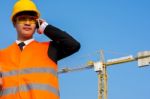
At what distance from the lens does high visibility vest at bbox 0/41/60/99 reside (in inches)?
154

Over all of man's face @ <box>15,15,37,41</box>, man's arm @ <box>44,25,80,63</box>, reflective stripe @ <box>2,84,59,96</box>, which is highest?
man's face @ <box>15,15,37,41</box>

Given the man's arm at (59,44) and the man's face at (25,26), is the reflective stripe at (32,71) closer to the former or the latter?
the man's arm at (59,44)

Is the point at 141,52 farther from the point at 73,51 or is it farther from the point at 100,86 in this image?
the point at 73,51

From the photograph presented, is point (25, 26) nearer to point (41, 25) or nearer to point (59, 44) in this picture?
point (41, 25)

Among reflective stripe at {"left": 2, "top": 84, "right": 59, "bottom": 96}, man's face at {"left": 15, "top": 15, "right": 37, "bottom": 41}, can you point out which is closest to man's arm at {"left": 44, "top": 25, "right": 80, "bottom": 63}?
man's face at {"left": 15, "top": 15, "right": 37, "bottom": 41}

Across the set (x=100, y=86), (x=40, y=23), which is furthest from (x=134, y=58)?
(x=40, y=23)

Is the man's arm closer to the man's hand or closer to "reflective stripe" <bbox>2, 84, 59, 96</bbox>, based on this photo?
the man's hand

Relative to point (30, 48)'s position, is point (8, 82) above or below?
below

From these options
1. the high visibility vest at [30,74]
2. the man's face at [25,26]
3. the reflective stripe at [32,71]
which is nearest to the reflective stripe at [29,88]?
the high visibility vest at [30,74]

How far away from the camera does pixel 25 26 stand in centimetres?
411

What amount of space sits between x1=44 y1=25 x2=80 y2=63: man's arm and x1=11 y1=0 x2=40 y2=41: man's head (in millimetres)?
149

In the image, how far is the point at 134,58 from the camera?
4444 centimetres

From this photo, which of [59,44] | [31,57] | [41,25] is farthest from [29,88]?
[41,25]

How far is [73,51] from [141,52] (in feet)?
131
